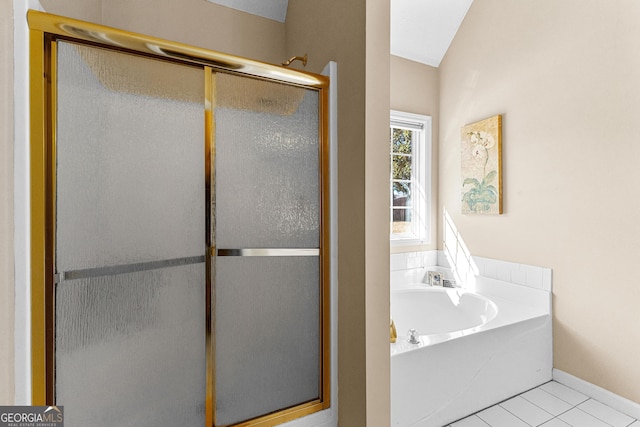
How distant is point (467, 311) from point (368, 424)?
175 centimetres

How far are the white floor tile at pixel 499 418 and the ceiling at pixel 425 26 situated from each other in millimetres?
2913

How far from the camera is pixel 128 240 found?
1087mm

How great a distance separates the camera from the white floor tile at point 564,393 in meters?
1.97

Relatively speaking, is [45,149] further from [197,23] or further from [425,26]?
[425,26]

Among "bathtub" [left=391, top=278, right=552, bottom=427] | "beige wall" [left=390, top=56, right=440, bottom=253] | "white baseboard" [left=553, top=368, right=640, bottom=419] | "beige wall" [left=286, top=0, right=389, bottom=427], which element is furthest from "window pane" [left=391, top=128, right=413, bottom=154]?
"white baseboard" [left=553, top=368, right=640, bottom=419]

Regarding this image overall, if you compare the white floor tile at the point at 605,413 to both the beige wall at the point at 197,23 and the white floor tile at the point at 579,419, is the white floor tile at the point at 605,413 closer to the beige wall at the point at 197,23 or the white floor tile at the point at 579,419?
the white floor tile at the point at 579,419

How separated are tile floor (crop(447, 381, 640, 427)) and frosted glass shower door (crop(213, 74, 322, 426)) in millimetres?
1140

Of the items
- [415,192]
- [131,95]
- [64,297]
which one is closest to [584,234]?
[415,192]

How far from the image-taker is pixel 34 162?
0.94 m

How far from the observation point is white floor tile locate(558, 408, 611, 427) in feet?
5.74

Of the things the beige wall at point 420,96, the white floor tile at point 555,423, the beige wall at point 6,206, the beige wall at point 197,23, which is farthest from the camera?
the beige wall at point 420,96

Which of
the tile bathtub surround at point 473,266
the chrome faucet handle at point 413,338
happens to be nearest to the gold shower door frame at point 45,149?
the chrome faucet handle at point 413,338

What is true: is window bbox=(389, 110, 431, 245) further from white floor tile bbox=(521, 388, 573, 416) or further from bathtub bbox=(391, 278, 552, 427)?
white floor tile bbox=(521, 388, 573, 416)

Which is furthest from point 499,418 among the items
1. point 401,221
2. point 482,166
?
point 482,166
